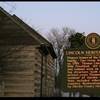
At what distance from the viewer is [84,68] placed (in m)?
19.7

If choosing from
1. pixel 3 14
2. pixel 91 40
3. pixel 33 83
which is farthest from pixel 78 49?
pixel 3 14

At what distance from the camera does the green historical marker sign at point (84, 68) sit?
19766 mm

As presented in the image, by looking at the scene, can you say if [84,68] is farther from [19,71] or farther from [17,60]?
[17,60]

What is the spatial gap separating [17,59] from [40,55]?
124 inches

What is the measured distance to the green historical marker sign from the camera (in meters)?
19.8

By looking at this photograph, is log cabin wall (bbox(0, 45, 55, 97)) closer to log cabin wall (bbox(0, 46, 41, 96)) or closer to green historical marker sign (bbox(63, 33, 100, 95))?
log cabin wall (bbox(0, 46, 41, 96))

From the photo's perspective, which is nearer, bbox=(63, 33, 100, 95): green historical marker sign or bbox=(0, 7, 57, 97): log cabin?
bbox=(63, 33, 100, 95): green historical marker sign

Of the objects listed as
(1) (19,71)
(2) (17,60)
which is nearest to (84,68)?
(1) (19,71)

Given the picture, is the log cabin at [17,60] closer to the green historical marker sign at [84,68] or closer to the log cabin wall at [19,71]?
the log cabin wall at [19,71]

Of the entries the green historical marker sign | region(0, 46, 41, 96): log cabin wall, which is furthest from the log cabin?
the green historical marker sign

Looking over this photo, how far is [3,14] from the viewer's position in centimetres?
3272

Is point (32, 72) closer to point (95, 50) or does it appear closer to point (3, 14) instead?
point (3, 14)

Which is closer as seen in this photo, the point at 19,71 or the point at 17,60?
the point at 19,71

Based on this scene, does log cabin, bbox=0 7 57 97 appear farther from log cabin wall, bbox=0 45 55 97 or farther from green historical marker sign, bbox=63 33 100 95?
green historical marker sign, bbox=63 33 100 95
